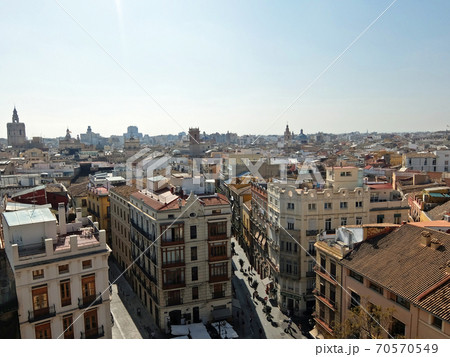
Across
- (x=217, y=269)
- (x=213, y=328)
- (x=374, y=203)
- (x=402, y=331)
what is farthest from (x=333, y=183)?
(x=402, y=331)

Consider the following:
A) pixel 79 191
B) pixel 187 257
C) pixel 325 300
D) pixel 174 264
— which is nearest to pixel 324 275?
pixel 325 300

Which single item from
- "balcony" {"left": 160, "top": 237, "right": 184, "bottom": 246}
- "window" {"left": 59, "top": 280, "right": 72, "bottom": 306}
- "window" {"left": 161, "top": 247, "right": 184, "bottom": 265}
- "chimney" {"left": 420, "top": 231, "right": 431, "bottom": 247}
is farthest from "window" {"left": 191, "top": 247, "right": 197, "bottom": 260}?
"chimney" {"left": 420, "top": 231, "right": 431, "bottom": 247}

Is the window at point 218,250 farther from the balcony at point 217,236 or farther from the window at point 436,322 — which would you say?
the window at point 436,322

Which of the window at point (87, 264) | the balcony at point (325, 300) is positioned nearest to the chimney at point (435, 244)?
the balcony at point (325, 300)

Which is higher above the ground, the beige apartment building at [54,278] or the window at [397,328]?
the beige apartment building at [54,278]

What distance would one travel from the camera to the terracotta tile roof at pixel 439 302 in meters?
7.74

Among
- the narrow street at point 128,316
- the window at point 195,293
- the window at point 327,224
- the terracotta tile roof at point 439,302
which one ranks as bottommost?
the narrow street at point 128,316

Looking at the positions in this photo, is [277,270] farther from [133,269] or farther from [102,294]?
[102,294]

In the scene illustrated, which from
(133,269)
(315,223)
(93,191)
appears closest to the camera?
(315,223)

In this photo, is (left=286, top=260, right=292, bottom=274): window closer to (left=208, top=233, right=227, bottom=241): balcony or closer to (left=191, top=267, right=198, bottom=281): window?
(left=208, top=233, right=227, bottom=241): balcony

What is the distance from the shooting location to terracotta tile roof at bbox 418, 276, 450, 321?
25.4ft

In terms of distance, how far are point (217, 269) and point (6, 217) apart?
832 centimetres

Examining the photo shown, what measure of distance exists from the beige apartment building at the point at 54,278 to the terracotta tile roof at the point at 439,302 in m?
7.94

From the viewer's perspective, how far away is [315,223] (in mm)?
17203
